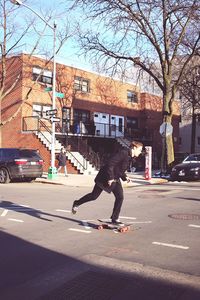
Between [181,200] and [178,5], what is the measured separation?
15.6m

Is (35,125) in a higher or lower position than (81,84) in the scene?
lower

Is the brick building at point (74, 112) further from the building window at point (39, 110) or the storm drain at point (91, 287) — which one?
the storm drain at point (91, 287)

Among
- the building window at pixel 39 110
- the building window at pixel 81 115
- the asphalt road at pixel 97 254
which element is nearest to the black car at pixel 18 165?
the asphalt road at pixel 97 254

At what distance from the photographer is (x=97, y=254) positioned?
6738mm

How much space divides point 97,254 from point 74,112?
2999 cm

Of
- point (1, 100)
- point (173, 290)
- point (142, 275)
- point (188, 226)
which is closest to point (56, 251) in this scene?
point (142, 275)

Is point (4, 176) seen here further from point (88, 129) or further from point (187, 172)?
point (88, 129)

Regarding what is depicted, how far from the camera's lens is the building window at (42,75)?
3199cm

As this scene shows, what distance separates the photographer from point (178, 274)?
18.6 ft

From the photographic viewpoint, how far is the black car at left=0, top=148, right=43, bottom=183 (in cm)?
2119

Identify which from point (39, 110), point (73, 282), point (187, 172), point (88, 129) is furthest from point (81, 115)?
point (73, 282)

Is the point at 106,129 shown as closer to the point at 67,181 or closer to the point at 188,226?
the point at 67,181

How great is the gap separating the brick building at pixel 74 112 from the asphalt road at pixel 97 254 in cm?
1477

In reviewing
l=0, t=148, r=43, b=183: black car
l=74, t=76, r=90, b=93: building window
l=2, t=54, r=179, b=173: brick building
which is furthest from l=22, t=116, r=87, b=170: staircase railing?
l=0, t=148, r=43, b=183: black car
